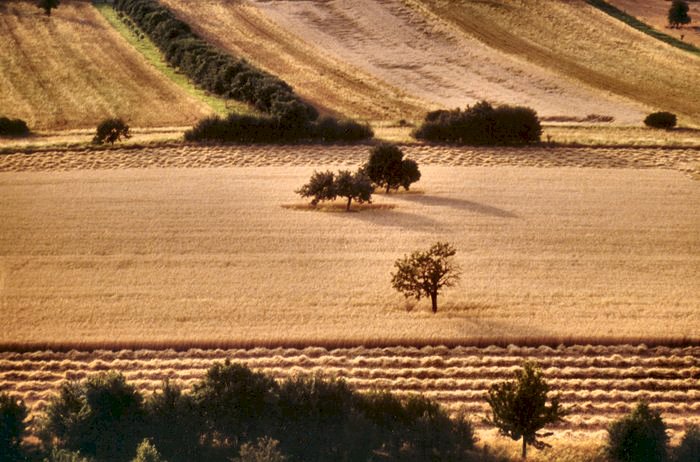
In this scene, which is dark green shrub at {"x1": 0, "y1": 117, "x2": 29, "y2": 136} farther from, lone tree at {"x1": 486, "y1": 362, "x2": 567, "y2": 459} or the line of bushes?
lone tree at {"x1": 486, "y1": 362, "x2": 567, "y2": 459}

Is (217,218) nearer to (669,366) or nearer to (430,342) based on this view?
(430,342)

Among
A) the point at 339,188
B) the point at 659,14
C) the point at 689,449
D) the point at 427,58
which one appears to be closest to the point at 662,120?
the point at 427,58

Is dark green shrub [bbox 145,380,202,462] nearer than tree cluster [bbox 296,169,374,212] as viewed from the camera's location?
Yes

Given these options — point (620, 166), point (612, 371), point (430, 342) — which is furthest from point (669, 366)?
point (620, 166)

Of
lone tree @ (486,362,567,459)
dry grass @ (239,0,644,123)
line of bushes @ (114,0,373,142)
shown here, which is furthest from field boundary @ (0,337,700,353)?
dry grass @ (239,0,644,123)

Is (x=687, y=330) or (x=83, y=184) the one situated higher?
(x=83, y=184)

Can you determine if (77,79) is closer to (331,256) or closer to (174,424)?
(331,256)
